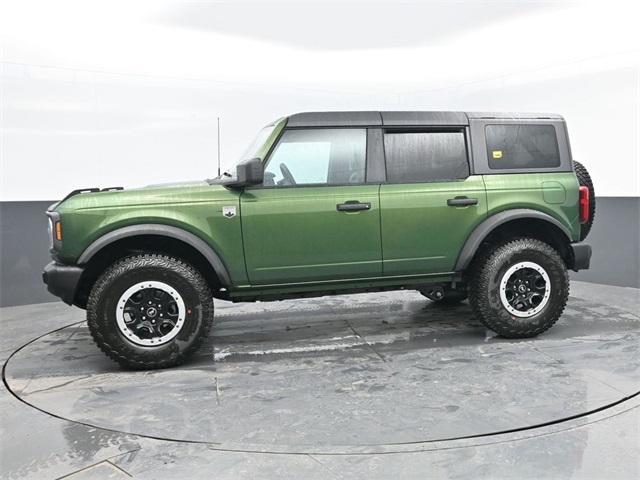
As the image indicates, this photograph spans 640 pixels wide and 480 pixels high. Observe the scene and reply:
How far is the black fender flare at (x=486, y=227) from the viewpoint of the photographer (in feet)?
15.2

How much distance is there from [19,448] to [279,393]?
4.70 feet

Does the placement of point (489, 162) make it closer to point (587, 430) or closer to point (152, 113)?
point (587, 430)

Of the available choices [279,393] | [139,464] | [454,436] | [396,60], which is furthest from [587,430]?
[396,60]

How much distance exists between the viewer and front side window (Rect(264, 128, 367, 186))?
4410 mm

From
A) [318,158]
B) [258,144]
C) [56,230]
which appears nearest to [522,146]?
[318,158]

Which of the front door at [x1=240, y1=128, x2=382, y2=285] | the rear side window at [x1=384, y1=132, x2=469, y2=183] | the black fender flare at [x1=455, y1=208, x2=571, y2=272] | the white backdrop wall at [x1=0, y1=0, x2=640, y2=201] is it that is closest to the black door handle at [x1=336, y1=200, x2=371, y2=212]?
the front door at [x1=240, y1=128, x2=382, y2=285]

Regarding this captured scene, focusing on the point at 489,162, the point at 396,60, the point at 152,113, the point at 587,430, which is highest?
the point at 396,60

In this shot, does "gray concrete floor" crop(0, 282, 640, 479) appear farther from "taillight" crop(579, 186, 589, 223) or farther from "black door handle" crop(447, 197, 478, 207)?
"black door handle" crop(447, 197, 478, 207)

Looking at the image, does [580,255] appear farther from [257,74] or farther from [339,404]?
[257,74]

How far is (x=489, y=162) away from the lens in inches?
187

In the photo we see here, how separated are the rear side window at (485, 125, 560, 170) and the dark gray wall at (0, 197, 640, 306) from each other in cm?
306

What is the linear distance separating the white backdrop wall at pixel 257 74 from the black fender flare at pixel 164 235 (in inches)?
117

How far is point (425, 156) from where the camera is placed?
467cm

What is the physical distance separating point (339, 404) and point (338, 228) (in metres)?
1.44
